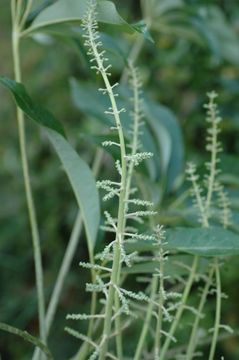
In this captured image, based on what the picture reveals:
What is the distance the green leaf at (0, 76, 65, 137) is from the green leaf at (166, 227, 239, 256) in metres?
0.12

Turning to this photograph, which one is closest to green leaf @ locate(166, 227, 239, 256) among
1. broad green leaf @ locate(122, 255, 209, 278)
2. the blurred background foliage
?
broad green leaf @ locate(122, 255, 209, 278)

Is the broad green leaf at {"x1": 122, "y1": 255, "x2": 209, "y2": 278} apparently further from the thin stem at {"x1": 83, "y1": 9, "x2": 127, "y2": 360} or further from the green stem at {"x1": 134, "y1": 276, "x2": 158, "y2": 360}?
the thin stem at {"x1": 83, "y1": 9, "x2": 127, "y2": 360}

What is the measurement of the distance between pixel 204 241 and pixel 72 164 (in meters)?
0.12

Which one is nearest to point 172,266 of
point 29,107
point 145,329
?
point 145,329

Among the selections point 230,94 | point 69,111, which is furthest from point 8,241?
point 230,94

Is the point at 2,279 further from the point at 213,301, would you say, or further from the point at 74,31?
the point at 74,31

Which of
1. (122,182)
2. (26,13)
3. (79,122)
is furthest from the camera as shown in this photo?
(79,122)

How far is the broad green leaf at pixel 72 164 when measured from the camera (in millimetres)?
452

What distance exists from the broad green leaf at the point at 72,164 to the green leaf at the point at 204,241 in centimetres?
7

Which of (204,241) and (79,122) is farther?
(79,122)

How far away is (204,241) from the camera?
0.46m

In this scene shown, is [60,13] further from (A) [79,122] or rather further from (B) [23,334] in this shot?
(A) [79,122]

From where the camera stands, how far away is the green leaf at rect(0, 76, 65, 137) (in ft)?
1.44

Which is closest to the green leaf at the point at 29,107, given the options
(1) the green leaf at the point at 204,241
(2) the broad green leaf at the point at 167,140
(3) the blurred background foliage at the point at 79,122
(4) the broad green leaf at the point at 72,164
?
(4) the broad green leaf at the point at 72,164
